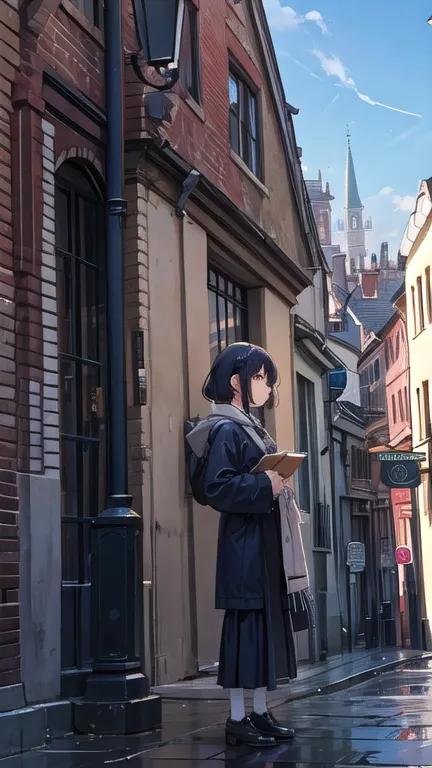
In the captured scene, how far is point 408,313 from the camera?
1642 inches

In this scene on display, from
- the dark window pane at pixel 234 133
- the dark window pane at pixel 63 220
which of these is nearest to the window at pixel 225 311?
the dark window pane at pixel 234 133

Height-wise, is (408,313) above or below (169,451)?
above

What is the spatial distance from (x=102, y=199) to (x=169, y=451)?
7.74ft

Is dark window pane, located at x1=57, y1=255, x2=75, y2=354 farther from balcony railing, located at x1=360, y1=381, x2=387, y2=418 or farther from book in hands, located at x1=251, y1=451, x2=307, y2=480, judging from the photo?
balcony railing, located at x1=360, y1=381, x2=387, y2=418

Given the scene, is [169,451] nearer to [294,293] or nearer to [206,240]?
[206,240]

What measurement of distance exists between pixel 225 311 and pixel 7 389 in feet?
24.1

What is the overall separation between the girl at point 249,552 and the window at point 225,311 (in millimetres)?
6301

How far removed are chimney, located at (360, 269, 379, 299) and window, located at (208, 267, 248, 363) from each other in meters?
52.5

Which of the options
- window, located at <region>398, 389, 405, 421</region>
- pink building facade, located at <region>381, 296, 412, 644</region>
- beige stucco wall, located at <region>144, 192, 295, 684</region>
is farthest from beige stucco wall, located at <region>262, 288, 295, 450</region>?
window, located at <region>398, 389, 405, 421</region>

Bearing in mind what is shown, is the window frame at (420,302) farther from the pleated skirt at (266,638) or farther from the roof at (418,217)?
the pleated skirt at (266,638)

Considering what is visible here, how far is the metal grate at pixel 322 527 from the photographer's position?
→ 2220cm

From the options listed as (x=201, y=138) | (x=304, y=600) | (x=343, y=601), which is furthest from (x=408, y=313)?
(x=304, y=600)

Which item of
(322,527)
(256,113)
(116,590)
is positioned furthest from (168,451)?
(322,527)

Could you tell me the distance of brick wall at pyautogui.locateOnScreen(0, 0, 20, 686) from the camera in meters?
6.34
